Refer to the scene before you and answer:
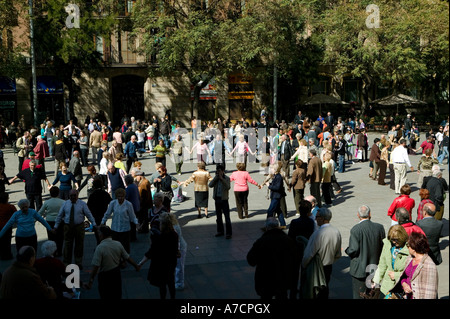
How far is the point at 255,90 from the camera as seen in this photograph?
128 ft

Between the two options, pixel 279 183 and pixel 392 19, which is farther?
pixel 392 19

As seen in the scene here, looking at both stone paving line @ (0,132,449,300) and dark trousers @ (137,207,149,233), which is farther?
dark trousers @ (137,207,149,233)

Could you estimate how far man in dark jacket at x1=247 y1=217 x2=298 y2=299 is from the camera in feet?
20.3

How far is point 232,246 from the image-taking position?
10.4 m

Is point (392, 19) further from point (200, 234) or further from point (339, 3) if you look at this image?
point (200, 234)

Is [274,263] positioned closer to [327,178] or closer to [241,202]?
[241,202]

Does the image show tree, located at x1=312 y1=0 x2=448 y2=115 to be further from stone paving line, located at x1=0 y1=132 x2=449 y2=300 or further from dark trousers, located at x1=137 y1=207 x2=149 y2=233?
dark trousers, located at x1=137 y1=207 x2=149 y2=233

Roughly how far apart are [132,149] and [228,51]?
15.2 meters

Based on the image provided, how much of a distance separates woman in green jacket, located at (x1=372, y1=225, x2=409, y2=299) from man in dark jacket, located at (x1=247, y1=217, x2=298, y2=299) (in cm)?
109

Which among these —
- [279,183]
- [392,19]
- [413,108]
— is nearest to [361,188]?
[279,183]

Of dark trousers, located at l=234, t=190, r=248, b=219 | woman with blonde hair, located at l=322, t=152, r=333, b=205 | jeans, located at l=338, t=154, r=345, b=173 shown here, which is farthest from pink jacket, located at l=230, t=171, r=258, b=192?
jeans, located at l=338, t=154, r=345, b=173

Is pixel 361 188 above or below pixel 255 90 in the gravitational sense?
below

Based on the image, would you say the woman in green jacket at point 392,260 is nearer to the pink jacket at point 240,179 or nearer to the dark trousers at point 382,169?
the pink jacket at point 240,179
